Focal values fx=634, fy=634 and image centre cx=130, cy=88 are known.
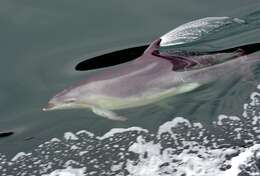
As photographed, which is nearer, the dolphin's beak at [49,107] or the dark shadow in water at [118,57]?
the dolphin's beak at [49,107]

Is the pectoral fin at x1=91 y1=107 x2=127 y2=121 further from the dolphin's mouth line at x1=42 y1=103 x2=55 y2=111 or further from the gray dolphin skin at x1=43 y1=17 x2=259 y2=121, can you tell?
the dolphin's mouth line at x1=42 y1=103 x2=55 y2=111

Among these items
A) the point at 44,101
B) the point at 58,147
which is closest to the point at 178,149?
the point at 58,147

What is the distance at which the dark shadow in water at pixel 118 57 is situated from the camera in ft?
17.4

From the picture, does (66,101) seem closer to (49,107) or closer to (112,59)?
(49,107)

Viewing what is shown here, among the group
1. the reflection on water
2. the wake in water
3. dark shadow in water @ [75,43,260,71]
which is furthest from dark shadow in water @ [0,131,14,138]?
dark shadow in water @ [75,43,260,71]

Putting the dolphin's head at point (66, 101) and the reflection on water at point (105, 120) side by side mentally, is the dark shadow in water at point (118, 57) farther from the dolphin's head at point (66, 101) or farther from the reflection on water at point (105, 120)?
the dolphin's head at point (66, 101)

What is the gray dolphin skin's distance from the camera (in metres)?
4.80

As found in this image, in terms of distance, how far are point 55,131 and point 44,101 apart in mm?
438

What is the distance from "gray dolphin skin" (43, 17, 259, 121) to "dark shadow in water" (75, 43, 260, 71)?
11cm

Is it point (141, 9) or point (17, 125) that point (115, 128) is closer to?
point (17, 125)

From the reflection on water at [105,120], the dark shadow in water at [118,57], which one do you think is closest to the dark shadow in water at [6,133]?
the reflection on water at [105,120]

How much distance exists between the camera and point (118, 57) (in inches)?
213

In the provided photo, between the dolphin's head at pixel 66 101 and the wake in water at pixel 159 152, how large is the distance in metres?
0.31

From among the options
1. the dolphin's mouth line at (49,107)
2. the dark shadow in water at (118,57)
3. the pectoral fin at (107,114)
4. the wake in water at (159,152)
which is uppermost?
the dark shadow in water at (118,57)
